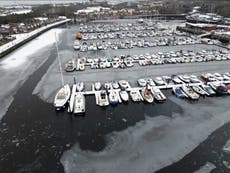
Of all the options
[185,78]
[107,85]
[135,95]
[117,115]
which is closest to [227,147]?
[117,115]

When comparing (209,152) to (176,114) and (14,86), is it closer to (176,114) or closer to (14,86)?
(176,114)

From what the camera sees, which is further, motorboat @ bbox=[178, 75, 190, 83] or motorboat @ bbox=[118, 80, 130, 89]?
motorboat @ bbox=[178, 75, 190, 83]

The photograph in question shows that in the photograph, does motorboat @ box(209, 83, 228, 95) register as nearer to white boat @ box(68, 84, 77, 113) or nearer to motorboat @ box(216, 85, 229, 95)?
motorboat @ box(216, 85, 229, 95)

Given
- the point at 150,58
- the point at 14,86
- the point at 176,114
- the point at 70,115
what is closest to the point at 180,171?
the point at 176,114

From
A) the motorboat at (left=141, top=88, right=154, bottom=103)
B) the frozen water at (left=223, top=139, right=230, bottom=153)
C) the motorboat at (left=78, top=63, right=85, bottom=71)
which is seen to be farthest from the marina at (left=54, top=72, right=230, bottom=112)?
the frozen water at (left=223, top=139, right=230, bottom=153)

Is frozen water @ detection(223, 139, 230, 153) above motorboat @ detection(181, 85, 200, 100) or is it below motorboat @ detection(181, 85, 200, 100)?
below

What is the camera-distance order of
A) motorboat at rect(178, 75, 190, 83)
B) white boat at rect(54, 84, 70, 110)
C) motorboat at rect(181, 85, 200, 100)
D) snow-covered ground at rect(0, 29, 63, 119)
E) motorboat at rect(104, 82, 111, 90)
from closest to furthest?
white boat at rect(54, 84, 70, 110) < motorboat at rect(181, 85, 200, 100) < snow-covered ground at rect(0, 29, 63, 119) < motorboat at rect(104, 82, 111, 90) < motorboat at rect(178, 75, 190, 83)
